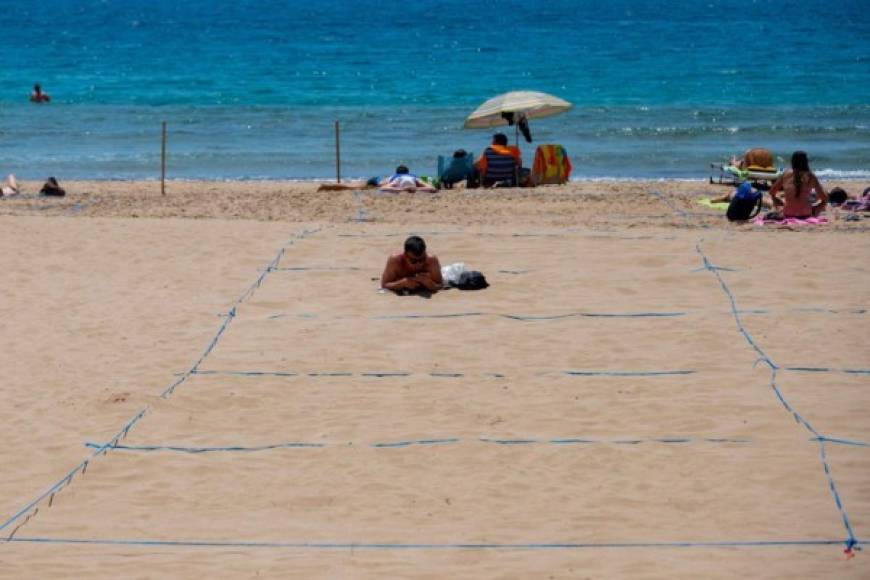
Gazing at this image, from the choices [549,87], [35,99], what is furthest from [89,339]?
[549,87]

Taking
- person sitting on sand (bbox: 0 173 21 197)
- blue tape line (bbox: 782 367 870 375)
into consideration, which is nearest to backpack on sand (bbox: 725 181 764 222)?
blue tape line (bbox: 782 367 870 375)

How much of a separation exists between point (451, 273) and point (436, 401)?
9.69ft

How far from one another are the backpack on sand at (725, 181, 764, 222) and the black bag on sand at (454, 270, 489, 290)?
162 inches

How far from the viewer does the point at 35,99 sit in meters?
35.2

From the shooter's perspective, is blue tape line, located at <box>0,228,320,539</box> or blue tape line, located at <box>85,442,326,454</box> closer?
blue tape line, located at <box>0,228,320,539</box>

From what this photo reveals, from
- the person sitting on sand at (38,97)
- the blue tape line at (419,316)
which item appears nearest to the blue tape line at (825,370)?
the blue tape line at (419,316)

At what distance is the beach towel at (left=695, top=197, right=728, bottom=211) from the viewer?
50.3ft

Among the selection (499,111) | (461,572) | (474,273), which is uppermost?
(499,111)

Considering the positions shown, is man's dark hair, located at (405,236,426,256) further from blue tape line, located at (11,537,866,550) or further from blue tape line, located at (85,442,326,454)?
blue tape line, located at (11,537,866,550)

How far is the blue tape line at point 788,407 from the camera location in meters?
6.34

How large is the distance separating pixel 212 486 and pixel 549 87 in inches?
1337

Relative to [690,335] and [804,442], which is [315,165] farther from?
[804,442]

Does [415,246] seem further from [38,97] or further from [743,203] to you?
[38,97]

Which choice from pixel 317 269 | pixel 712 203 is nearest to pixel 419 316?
pixel 317 269
